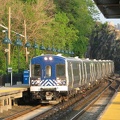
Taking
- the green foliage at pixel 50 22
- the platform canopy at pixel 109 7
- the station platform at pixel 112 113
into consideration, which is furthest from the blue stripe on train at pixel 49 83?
the green foliage at pixel 50 22

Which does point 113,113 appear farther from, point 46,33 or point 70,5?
point 70,5

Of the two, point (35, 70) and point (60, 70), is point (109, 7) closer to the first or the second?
point (60, 70)

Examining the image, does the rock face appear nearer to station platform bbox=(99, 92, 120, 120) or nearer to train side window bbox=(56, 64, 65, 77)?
train side window bbox=(56, 64, 65, 77)

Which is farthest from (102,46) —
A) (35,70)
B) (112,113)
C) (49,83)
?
(112,113)

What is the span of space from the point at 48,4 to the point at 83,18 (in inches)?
538

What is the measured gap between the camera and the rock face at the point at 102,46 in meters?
115

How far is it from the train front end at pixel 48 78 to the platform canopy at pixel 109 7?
926 centimetres

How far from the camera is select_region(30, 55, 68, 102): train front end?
2611cm

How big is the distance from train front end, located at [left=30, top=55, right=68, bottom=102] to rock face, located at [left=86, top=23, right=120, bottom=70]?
84920mm

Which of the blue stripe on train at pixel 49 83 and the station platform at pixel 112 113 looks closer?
the station platform at pixel 112 113

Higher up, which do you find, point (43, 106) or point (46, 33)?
point (46, 33)

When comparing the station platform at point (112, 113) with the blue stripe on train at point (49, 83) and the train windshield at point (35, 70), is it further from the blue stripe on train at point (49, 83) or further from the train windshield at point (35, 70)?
the train windshield at point (35, 70)

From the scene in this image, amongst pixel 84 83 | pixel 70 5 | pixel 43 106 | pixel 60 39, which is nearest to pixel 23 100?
pixel 43 106

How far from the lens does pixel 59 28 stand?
219 ft
